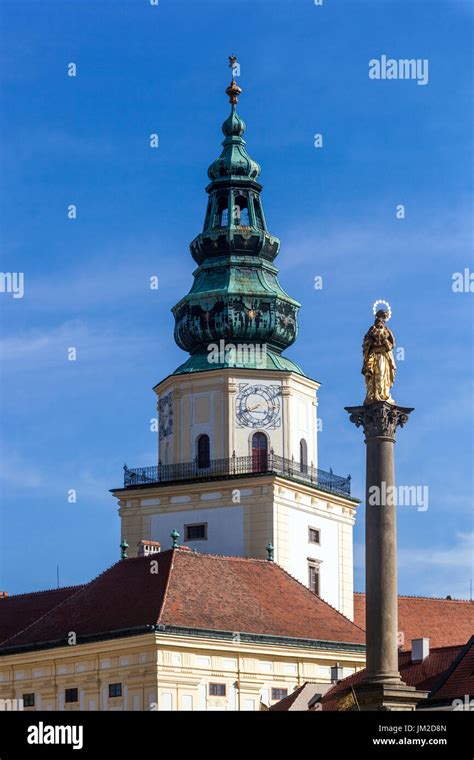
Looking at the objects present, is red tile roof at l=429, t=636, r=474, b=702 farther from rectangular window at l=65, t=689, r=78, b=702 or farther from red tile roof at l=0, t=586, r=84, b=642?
red tile roof at l=0, t=586, r=84, b=642

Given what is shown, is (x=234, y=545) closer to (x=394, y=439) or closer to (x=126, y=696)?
(x=126, y=696)

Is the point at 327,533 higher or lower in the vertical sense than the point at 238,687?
higher

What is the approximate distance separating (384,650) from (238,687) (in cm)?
2100

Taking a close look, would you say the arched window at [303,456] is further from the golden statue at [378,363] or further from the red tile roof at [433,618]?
the golden statue at [378,363]

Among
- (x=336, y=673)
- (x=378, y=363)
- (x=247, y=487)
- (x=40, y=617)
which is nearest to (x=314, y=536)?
(x=247, y=487)

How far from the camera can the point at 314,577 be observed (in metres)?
71.4

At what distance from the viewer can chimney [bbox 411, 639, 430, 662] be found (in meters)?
59.8

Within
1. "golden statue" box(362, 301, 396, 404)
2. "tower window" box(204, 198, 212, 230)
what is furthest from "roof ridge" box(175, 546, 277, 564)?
"golden statue" box(362, 301, 396, 404)

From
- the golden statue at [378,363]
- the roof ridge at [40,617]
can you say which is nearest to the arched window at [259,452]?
the roof ridge at [40,617]

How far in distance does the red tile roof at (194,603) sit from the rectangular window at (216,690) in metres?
1.88
